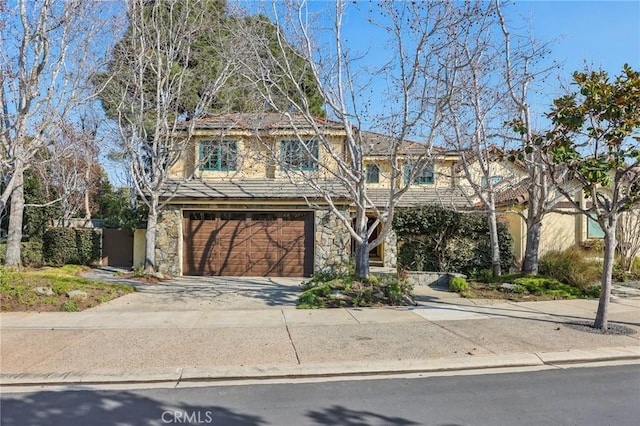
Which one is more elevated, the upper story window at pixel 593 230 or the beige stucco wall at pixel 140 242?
the upper story window at pixel 593 230

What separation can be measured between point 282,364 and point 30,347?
12.9 feet

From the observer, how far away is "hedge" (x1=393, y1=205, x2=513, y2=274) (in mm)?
14641

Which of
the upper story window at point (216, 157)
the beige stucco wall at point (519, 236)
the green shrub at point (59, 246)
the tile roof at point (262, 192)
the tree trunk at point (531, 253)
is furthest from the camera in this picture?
the green shrub at point (59, 246)

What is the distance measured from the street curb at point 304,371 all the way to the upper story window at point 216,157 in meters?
10.8

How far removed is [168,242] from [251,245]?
2.89 m

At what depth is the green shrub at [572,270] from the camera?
11945 mm

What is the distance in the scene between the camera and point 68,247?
17609mm

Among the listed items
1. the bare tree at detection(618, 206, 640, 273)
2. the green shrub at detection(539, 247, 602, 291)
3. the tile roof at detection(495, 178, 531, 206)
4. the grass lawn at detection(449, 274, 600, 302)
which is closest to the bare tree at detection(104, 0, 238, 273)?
the grass lawn at detection(449, 274, 600, 302)

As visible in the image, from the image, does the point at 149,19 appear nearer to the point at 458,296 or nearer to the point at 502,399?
the point at 458,296

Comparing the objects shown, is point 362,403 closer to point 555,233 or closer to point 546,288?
point 546,288

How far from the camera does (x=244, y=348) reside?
21.6 feet

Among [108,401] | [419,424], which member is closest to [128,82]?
[108,401]

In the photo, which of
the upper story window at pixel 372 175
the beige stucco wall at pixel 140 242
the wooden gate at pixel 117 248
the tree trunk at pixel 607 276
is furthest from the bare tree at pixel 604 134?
the wooden gate at pixel 117 248

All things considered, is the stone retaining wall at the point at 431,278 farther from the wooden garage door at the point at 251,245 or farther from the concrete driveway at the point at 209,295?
the wooden garage door at the point at 251,245
